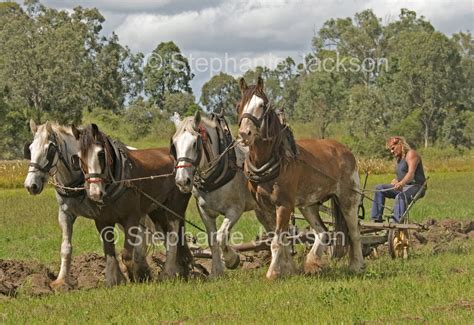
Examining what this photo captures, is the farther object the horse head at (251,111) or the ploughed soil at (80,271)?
the ploughed soil at (80,271)

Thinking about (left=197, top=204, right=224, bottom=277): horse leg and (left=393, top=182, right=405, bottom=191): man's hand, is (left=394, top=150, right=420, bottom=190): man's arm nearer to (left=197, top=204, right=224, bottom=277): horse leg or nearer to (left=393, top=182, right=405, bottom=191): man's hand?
(left=393, top=182, right=405, bottom=191): man's hand

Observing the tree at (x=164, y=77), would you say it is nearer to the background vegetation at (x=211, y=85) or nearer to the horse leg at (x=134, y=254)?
the background vegetation at (x=211, y=85)

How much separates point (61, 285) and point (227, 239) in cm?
214

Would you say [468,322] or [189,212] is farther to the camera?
[189,212]

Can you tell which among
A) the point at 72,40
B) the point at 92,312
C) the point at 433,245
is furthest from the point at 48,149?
the point at 72,40

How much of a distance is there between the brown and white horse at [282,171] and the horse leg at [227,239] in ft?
1.62

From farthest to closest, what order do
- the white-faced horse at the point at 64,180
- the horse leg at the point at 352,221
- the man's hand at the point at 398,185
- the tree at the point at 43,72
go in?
the tree at the point at 43,72 → the man's hand at the point at 398,185 → the horse leg at the point at 352,221 → the white-faced horse at the point at 64,180

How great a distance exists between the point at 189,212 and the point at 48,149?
12.8m

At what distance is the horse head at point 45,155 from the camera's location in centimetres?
985

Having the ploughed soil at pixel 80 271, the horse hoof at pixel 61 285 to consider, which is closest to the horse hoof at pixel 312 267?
the ploughed soil at pixel 80 271

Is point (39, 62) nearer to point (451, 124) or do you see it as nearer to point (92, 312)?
point (451, 124)

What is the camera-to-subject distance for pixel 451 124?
67938mm

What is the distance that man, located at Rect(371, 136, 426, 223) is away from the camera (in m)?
13.0

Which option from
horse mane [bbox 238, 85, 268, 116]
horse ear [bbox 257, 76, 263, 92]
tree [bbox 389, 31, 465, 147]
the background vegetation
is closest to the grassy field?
horse mane [bbox 238, 85, 268, 116]
